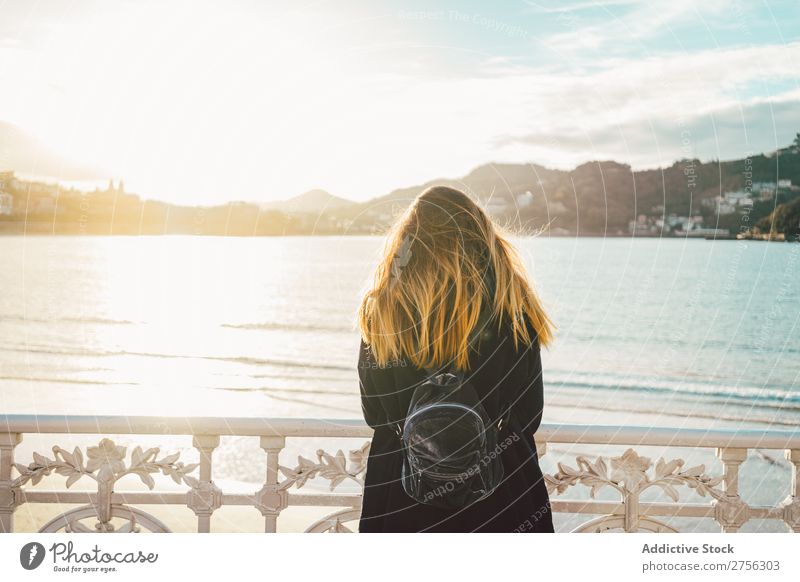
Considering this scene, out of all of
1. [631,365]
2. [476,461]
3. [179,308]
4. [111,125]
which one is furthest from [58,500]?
[179,308]

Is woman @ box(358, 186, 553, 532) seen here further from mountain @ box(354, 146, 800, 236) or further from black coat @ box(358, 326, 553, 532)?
mountain @ box(354, 146, 800, 236)

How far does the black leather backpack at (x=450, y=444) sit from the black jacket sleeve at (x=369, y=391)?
99mm

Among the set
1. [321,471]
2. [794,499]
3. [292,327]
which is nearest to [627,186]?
[794,499]

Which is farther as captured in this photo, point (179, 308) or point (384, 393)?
point (179, 308)

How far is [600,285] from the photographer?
3303cm

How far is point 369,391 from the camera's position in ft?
6.78

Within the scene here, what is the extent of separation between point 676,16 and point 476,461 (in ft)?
9.53

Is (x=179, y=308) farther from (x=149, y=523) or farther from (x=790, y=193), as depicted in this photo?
(x=149, y=523)

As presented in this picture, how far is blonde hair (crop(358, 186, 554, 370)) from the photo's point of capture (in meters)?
1.96

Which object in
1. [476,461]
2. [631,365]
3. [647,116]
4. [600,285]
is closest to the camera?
[476,461]

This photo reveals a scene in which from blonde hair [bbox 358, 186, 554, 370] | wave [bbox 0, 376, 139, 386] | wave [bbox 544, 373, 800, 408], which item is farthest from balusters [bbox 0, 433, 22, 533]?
wave [bbox 0, 376, 139, 386]

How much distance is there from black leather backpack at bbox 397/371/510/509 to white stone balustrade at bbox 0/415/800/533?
1.62 feet

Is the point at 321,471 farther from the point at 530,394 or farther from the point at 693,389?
the point at 693,389
